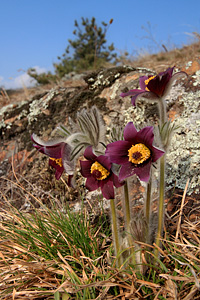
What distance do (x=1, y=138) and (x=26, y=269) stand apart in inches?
84.5

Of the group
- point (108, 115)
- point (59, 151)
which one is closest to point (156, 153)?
point (59, 151)

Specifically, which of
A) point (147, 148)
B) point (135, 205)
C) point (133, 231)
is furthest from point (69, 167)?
point (135, 205)

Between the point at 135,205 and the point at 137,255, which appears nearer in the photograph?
the point at 137,255

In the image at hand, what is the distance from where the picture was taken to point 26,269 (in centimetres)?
161

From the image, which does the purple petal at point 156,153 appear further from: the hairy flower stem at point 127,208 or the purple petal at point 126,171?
the hairy flower stem at point 127,208

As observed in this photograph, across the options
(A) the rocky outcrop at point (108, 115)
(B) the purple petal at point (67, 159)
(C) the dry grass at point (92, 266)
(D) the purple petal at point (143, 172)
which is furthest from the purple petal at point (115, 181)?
(A) the rocky outcrop at point (108, 115)

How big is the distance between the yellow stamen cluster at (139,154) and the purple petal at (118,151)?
37 mm

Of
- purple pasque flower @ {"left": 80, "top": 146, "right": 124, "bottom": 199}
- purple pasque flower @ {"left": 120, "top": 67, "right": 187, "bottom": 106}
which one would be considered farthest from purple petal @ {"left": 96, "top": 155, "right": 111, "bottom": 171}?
purple pasque flower @ {"left": 120, "top": 67, "right": 187, "bottom": 106}

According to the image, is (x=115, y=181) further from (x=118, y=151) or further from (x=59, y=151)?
(x=59, y=151)

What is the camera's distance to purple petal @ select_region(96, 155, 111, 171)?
1.29 m

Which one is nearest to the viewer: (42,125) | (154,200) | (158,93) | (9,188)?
(158,93)

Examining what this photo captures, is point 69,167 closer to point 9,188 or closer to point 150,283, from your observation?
point 150,283

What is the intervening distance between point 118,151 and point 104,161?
83 mm

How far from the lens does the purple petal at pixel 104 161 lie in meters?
1.29
